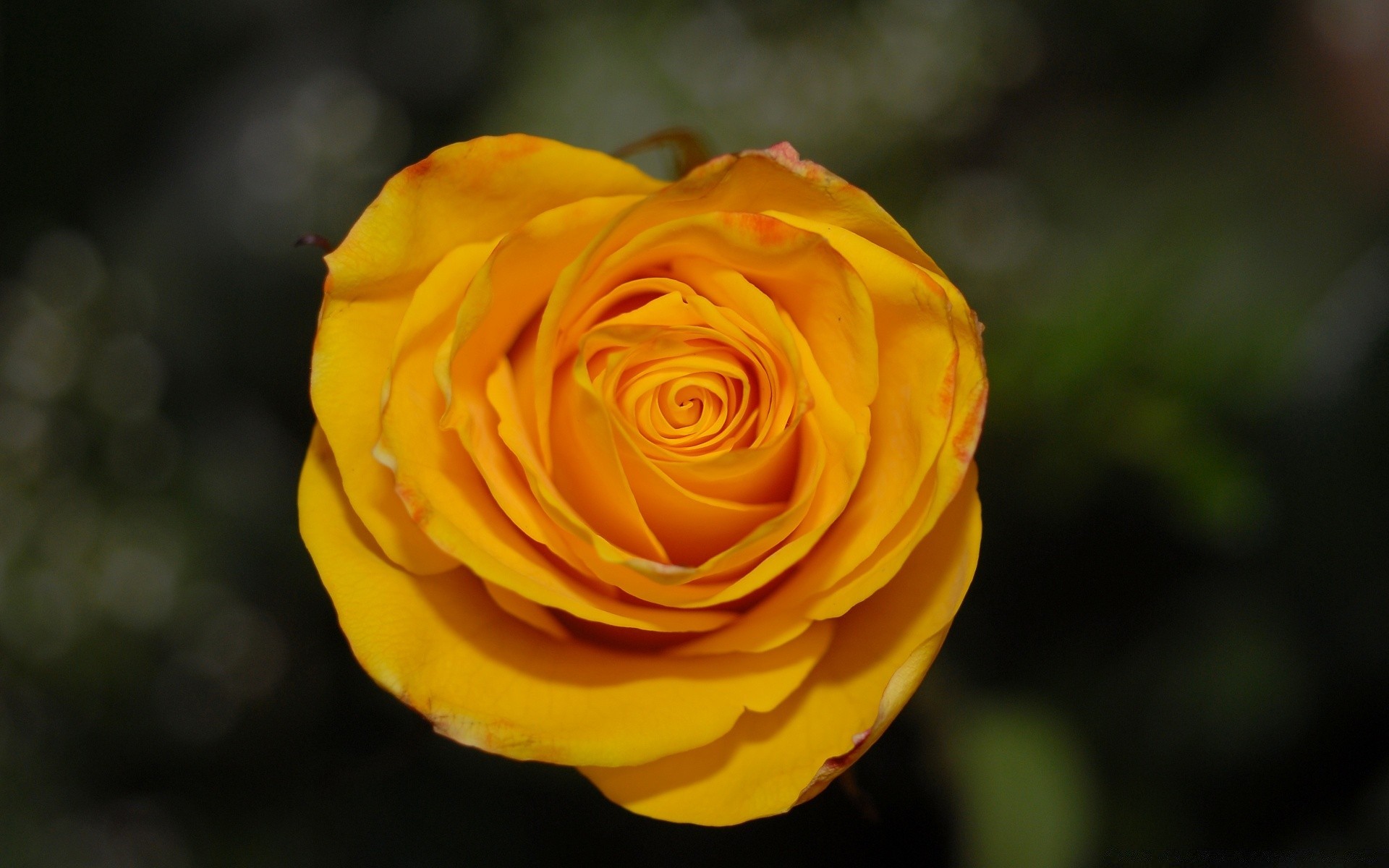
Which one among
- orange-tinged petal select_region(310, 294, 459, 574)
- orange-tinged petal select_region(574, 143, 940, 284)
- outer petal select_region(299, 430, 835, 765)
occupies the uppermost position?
orange-tinged petal select_region(574, 143, 940, 284)

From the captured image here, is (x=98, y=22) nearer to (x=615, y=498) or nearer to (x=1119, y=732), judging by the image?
(x=615, y=498)

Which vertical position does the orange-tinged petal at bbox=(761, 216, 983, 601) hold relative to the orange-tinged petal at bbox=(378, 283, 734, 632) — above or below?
above

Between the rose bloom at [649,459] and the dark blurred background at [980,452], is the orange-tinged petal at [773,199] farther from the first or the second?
the dark blurred background at [980,452]

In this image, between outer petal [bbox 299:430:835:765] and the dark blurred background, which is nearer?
outer petal [bbox 299:430:835:765]

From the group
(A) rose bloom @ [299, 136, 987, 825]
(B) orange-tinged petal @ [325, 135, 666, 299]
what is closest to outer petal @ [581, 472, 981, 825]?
(A) rose bloom @ [299, 136, 987, 825]

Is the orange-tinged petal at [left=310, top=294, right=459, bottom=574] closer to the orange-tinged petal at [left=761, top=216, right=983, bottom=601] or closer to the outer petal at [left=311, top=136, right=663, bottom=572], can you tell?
the outer petal at [left=311, top=136, right=663, bottom=572]

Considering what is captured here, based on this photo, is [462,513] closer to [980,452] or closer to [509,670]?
[509,670]

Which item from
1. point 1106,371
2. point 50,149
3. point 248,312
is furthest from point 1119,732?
point 50,149

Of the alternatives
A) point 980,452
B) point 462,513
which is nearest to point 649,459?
point 462,513
